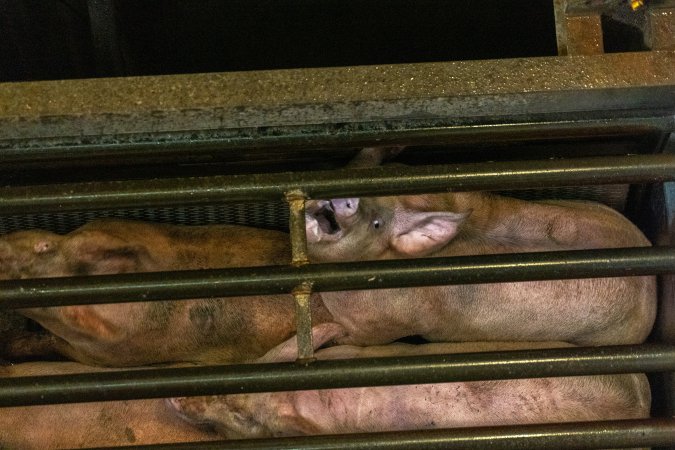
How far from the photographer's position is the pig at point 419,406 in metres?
1.85

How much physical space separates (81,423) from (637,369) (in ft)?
4.71

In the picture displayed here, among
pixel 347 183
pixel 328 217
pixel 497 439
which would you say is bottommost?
pixel 497 439

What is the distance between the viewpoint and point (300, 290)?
144cm

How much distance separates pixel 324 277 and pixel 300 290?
0.05 m

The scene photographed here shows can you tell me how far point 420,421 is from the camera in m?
1.87

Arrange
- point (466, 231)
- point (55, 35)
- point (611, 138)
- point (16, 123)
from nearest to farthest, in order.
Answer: point (16, 123)
point (611, 138)
point (466, 231)
point (55, 35)

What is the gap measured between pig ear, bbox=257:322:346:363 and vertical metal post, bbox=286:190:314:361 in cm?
38

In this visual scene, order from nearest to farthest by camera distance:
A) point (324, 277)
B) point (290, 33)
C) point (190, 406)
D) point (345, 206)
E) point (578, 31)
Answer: point (324, 277) < point (578, 31) < point (345, 206) < point (190, 406) < point (290, 33)

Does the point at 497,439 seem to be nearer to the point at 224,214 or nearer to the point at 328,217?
the point at 328,217

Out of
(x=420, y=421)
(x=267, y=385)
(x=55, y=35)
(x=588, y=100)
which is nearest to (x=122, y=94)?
(x=267, y=385)

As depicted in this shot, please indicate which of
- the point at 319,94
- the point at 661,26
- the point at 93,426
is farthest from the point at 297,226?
the point at 93,426

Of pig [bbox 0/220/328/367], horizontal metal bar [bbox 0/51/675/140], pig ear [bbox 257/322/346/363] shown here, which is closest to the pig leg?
pig ear [bbox 257/322/346/363]

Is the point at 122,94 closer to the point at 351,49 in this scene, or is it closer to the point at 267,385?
the point at 267,385

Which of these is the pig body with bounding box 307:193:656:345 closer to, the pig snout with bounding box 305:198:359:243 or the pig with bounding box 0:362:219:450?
the pig snout with bounding box 305:198:359:243
